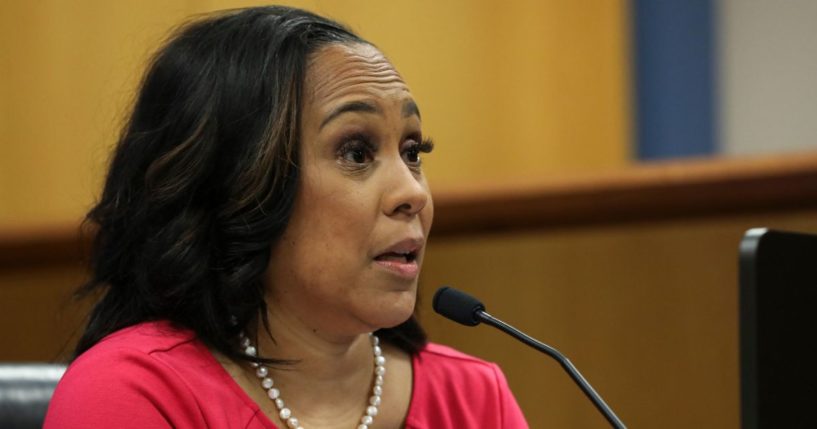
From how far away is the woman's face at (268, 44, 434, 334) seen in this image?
1334 millimetres

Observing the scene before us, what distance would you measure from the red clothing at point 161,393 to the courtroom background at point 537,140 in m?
0.94

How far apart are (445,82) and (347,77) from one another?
1.60 metres

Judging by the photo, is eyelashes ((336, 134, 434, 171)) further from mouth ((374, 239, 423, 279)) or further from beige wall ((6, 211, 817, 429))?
beige wall ((6, 211, 817, 429))

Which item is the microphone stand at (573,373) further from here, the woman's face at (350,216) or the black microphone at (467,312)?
the woman's face at (350,216)

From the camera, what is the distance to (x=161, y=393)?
1285 millimetres

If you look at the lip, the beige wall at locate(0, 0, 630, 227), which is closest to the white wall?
the beige wall at locate(0, 0, 630, 227)

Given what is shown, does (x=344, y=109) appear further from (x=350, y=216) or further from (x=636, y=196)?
(x=636, y=196)

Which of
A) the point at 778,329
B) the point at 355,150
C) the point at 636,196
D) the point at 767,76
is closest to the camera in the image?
the point at 778,329

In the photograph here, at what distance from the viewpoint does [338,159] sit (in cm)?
135

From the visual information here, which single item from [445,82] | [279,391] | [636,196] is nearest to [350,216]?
[279,391]

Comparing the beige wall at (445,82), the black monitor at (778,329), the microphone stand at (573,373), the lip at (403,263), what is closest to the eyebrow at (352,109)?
the lip at (403,263)

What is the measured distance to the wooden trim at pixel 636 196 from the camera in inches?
88.9

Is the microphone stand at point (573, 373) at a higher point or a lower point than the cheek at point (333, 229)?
lower

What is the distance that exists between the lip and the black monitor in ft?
1.59
